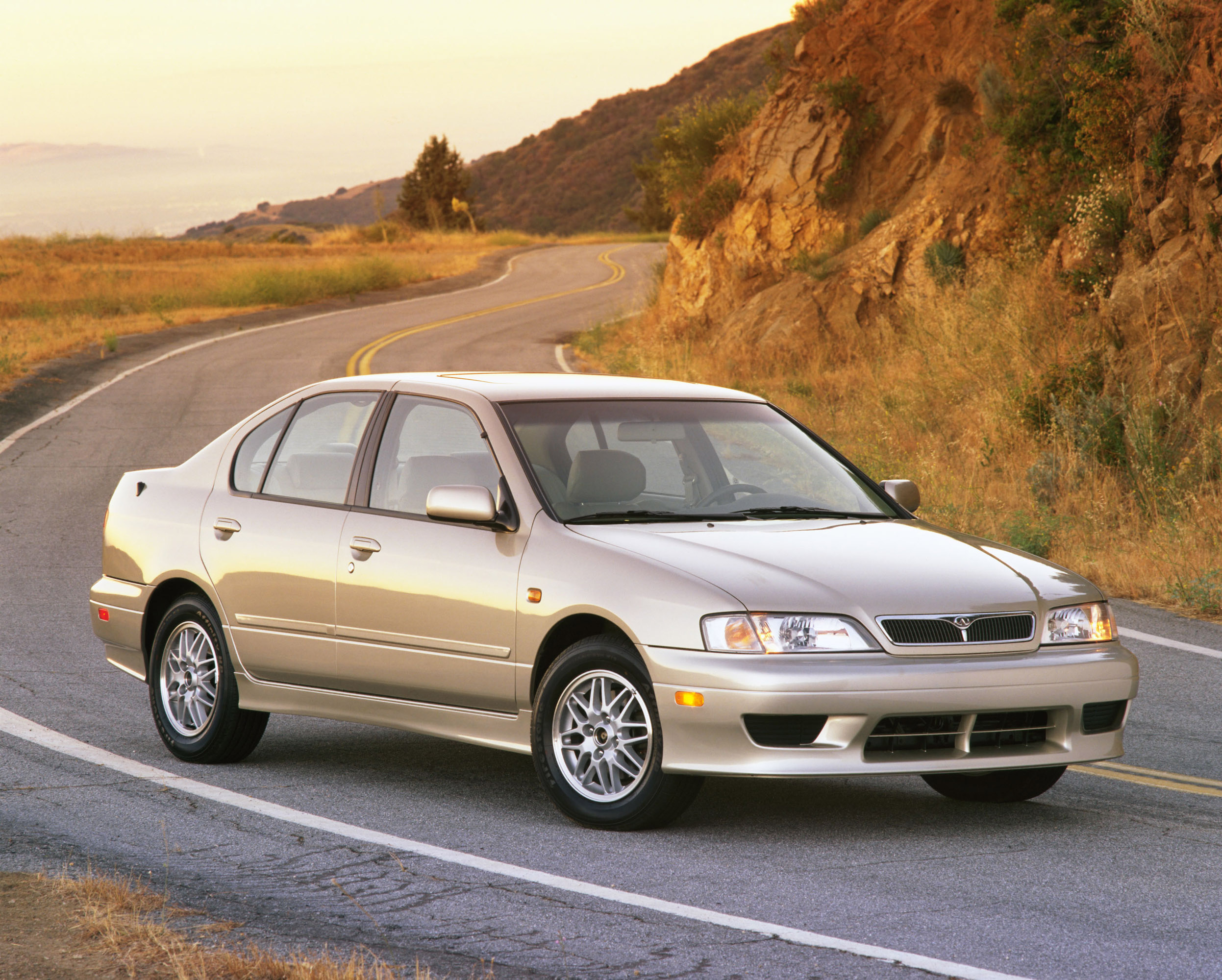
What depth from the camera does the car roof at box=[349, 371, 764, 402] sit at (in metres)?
6.93

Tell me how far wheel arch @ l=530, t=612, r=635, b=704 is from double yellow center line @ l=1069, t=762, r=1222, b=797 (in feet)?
6.83

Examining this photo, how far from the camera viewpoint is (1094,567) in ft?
38.8

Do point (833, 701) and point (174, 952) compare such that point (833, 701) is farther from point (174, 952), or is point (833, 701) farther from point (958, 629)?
point (174, 952)

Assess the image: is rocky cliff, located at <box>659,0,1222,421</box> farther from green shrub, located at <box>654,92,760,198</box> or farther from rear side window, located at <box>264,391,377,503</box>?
rear side window, located at <box>264,391,377,503</box>

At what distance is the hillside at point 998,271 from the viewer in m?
14.2

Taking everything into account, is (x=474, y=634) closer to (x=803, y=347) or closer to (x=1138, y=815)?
(x=1138, y=815)

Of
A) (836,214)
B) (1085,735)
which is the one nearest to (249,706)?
(1085,735)

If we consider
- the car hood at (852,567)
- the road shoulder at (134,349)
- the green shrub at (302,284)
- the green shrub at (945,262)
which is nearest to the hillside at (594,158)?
the green shrub at (302,284)

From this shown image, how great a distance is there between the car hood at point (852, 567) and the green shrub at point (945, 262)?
655 inches

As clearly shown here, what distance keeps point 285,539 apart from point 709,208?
24091 mm

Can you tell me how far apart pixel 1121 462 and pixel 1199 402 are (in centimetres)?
87

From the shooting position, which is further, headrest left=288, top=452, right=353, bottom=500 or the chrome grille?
headrest left=288, top=452, right=353, bottom=500

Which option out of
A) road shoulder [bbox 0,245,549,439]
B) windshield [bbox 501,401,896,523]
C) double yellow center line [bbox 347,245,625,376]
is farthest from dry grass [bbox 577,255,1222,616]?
road shoulder [bbox 0,245,549,439]

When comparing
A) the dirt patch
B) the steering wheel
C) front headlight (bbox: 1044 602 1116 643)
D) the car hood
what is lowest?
the dirt patch
